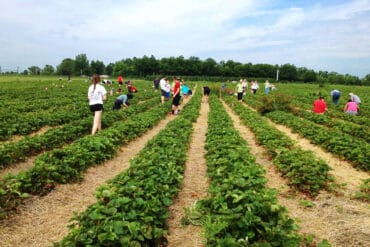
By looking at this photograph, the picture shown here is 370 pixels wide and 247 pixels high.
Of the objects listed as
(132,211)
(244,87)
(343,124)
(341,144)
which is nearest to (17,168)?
(132,211)

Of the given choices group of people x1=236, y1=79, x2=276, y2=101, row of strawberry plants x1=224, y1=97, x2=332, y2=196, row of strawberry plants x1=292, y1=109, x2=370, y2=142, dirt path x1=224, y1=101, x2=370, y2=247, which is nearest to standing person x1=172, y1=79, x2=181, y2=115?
row of strawberry plants x1=292, y1=109, x2=370, y2=142

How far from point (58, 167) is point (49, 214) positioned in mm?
1435

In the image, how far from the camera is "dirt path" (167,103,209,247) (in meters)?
4.29

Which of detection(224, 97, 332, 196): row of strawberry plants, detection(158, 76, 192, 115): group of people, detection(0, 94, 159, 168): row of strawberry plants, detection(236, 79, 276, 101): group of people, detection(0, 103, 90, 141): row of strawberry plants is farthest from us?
detection(236, 79, 276, 101): group of people

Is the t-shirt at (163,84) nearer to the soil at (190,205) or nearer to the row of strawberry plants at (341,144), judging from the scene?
the row of strawberry plants at (341,144)

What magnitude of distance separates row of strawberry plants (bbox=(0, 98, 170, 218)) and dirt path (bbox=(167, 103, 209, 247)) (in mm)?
2159

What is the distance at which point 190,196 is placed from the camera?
5832 mm

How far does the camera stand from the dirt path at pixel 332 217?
4.30m

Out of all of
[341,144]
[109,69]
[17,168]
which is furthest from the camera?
[109,69]

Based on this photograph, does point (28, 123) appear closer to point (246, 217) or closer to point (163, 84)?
point (163, 84)

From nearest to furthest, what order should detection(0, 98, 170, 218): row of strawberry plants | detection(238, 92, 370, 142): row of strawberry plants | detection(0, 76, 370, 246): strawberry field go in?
detection(0, 76, 370, 246): strawberry field → detection(0, 98, 170, 218): row of strawberry plants → detection(238, 92, 370, 142): row of strawberry plants

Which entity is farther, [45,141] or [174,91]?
[174,91]

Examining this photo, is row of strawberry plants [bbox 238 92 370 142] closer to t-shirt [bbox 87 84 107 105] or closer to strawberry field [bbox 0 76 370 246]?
strawberry field [bbox 0 76 370 246]

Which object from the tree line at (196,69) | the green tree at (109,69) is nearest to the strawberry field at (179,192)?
the tree line at (196,69)
